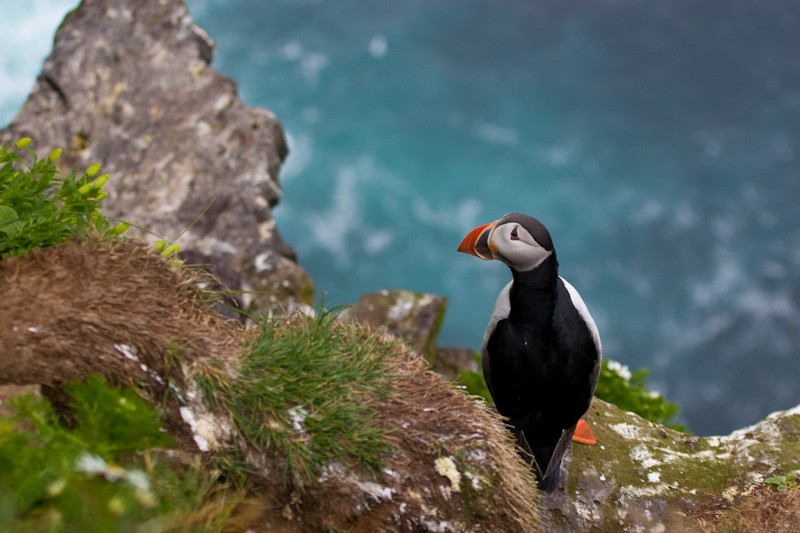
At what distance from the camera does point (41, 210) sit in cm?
399

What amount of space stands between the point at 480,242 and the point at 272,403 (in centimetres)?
181

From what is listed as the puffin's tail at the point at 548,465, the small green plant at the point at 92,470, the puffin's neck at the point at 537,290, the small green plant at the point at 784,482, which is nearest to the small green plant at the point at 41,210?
the small green plant at the point at 92,470

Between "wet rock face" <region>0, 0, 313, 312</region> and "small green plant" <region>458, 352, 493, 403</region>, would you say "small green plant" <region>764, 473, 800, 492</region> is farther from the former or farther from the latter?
"wet rock face" <region>0, 0, 313, 312</region>

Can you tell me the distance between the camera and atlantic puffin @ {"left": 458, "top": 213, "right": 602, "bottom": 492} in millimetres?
4453

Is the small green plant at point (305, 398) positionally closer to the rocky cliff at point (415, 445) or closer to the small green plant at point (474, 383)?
the rocky cliff at point (415, 445)

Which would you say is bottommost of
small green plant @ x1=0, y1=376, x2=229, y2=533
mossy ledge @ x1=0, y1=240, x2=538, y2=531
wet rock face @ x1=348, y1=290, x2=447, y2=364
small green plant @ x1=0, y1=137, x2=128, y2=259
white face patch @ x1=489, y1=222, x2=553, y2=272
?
small green plant @ x1=0, y1=376, x2=229, y2=533

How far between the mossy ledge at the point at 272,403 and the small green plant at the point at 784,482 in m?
1.97

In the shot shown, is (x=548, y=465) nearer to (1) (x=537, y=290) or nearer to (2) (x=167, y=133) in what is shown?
(1) (x=537, y=290)

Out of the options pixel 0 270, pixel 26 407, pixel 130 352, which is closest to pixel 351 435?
pixel 130 352

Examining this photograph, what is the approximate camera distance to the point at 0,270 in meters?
3.62

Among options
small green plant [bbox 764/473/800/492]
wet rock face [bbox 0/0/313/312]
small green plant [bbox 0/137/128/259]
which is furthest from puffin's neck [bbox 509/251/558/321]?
wet rock face [bbox 0/0/313/312]

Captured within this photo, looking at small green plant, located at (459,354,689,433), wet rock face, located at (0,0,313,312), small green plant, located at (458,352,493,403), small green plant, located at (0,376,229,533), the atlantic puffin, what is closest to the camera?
small green plant, located at (0,376,229,533)

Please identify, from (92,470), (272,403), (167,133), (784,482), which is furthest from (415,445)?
(167,133)

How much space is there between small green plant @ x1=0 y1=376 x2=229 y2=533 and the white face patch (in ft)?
7.43
